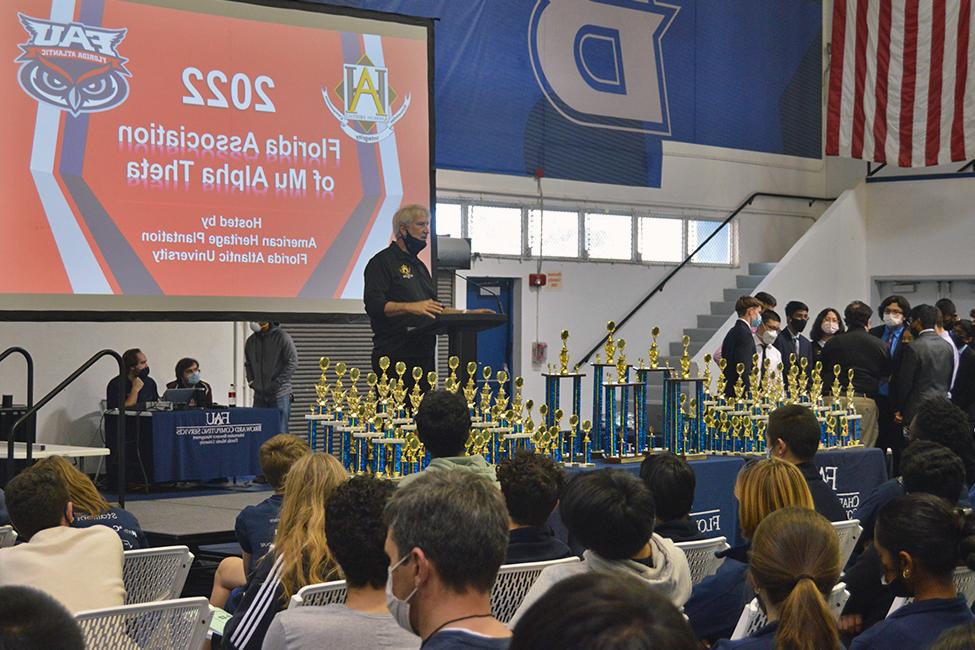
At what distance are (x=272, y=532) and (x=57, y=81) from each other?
4763 mm

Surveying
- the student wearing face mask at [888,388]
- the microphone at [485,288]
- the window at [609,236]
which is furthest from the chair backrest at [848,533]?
the window at [609,236]

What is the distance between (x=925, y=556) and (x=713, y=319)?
11.5m

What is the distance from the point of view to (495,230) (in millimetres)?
12609

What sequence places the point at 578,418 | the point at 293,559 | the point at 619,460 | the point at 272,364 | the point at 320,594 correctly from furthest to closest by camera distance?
the point at 272,364, the point at 619,460, the point at 578,418, the point at 293,559, the point at 320,594

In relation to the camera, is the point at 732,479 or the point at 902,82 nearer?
the point at 732,479

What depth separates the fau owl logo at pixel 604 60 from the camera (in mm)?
12914

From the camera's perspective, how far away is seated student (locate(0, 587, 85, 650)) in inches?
52.3

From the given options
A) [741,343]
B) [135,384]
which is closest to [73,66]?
[135,384]

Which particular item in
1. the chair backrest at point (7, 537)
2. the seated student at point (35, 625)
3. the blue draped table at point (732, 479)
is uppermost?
the seated student at point (35, 625)

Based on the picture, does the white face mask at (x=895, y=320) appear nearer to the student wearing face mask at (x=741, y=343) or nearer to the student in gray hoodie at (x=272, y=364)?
the student wearing face mask at (x=741, y=343)

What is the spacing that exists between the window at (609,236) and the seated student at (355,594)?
10.8 meters

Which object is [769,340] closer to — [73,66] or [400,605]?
[73,66]

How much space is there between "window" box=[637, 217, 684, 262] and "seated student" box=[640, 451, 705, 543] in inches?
397

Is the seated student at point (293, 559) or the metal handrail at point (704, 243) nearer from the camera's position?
the seated student at point (293, 559)
